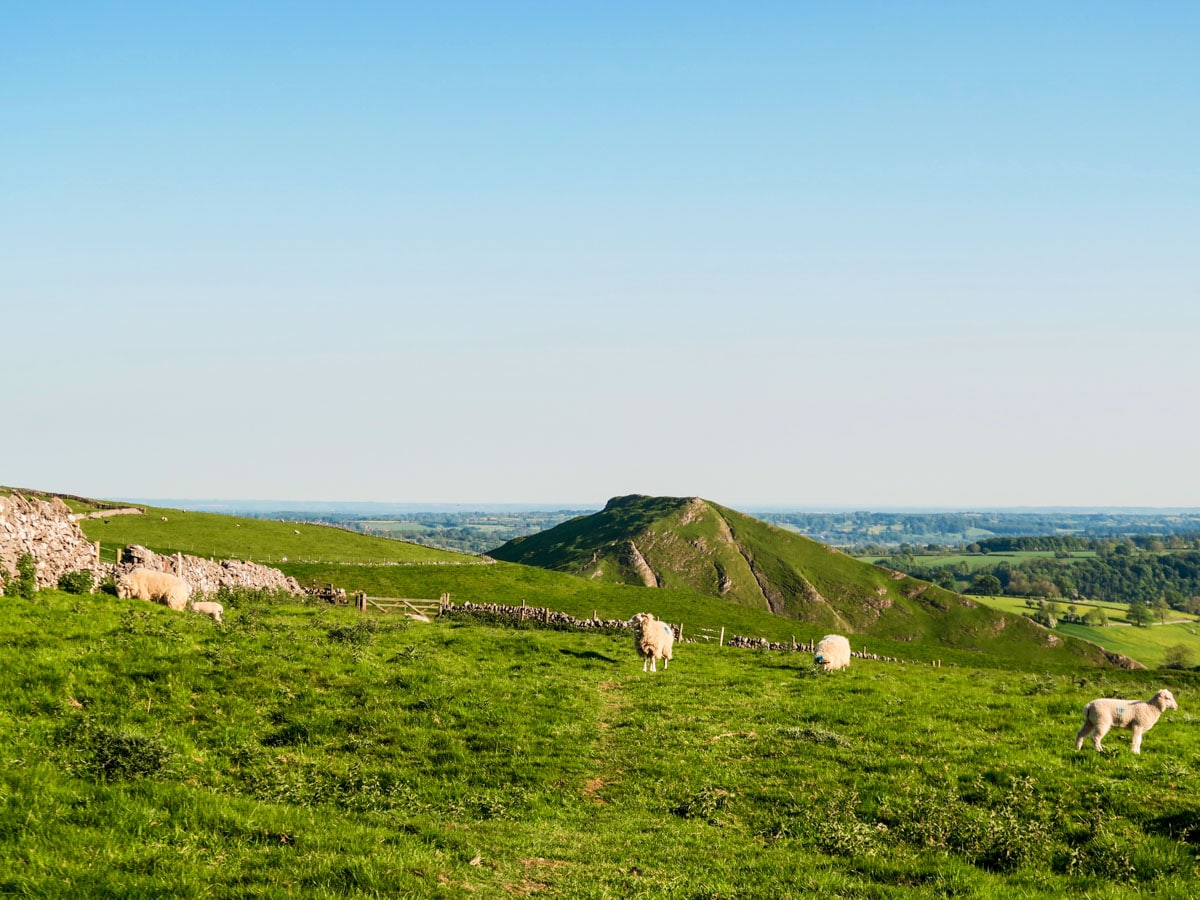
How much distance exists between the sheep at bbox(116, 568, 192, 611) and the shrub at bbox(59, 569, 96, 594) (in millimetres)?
1678

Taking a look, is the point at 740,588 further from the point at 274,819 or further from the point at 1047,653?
the point at 274,819

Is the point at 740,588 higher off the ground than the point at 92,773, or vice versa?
the point at 92,773

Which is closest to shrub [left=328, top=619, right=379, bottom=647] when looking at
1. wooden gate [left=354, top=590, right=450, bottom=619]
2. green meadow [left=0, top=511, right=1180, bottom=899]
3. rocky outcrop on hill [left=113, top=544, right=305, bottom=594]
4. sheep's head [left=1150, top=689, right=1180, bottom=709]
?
green meadow [left=0, top=511, right=1180, bottom=899]

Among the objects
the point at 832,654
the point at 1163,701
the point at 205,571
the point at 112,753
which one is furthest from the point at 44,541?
the point at 1163,701

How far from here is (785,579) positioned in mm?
175625

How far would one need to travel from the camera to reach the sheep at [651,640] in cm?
4006

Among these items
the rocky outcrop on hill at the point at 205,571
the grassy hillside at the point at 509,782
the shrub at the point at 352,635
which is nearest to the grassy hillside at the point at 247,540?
the rocky outcrop on hill at the point at 205,571

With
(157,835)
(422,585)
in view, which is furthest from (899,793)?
(422,585)

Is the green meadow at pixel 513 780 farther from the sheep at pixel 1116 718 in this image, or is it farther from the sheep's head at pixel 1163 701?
the sheep's head at pixel 1163 701

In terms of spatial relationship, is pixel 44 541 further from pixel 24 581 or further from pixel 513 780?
pixel 513 780

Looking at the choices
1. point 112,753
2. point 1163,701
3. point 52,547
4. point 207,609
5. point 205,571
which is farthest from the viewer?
point 205,571

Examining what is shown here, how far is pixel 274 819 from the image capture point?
48.4ft

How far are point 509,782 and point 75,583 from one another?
23.6m

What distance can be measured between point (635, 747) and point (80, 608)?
68.1 ft
